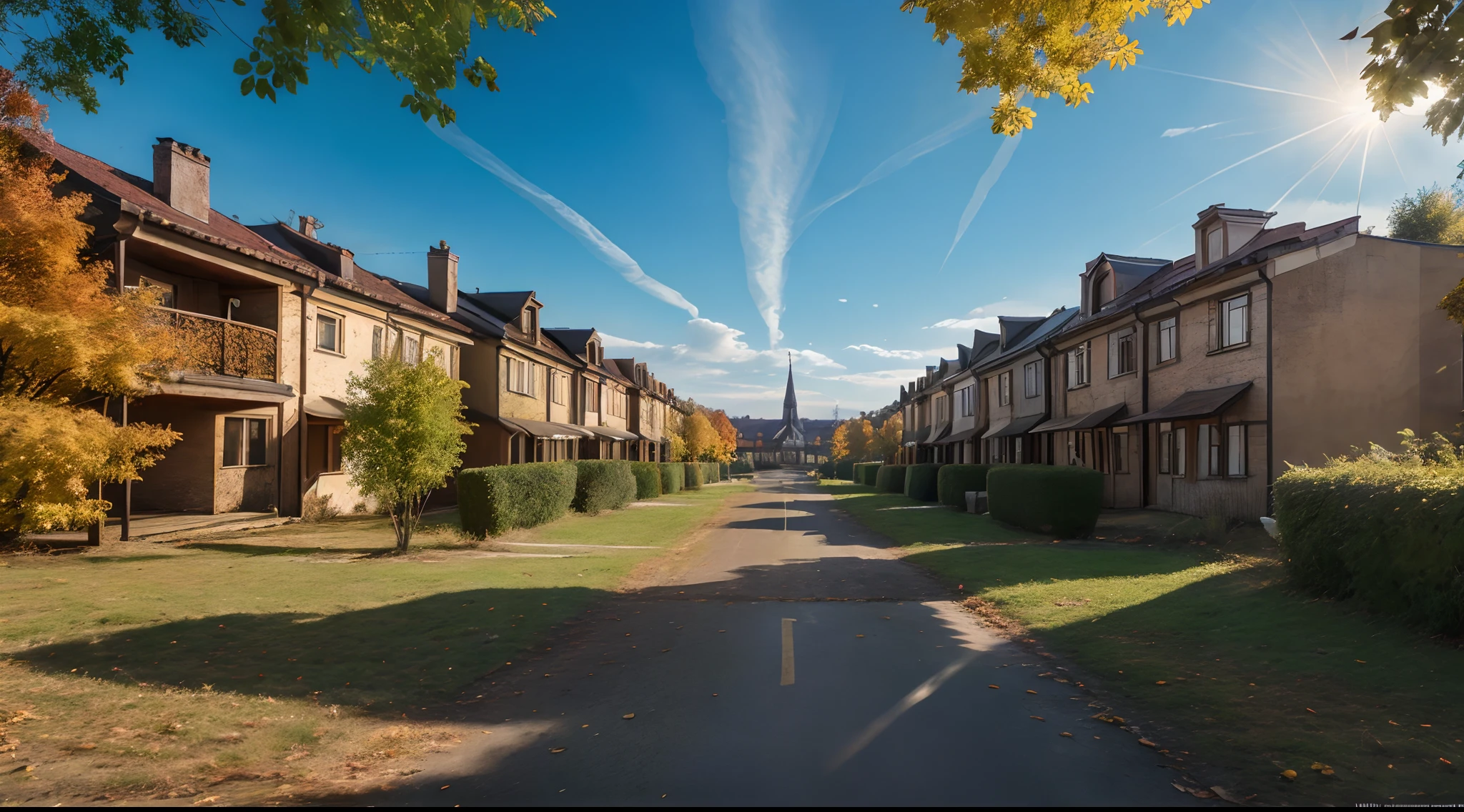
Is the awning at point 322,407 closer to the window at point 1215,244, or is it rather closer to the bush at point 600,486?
the bush at point 600,486

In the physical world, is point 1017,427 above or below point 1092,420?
below

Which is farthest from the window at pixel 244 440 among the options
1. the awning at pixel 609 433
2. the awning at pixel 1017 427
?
the awning at pixel 1017 427

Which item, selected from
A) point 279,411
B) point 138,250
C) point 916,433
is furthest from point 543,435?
point 916,433

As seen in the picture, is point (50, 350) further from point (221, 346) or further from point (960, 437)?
point (960, 437)

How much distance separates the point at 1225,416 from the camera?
1883 cm

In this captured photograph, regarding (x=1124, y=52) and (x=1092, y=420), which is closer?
(x=1124, y=52)

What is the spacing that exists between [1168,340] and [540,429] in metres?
24.0

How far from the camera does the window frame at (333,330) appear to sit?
2044cm

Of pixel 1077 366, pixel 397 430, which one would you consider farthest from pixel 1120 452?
pixel 397 430

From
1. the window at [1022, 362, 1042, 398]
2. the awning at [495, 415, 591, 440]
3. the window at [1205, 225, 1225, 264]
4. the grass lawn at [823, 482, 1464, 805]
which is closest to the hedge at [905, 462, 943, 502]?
the window at [1022, 362, 1042, 398]

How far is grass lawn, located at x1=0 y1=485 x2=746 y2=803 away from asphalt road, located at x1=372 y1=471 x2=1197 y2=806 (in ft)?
2.27

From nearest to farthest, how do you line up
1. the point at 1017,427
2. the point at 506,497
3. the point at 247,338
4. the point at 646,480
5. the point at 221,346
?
the point at 221,346 < the point at 506,497 < the point at 247,338 < the point at 1017,427 < the point at 646,480

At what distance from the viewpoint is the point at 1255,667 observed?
6379 millimetres

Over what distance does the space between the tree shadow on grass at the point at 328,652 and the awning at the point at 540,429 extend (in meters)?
19.1
